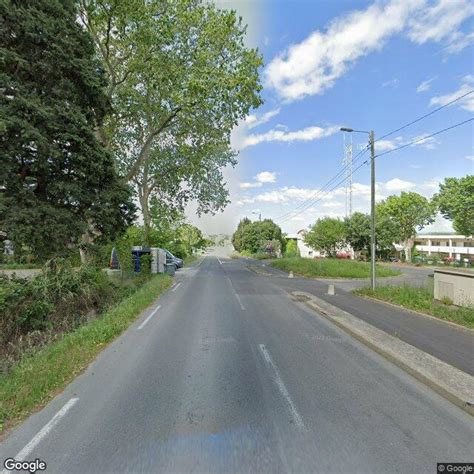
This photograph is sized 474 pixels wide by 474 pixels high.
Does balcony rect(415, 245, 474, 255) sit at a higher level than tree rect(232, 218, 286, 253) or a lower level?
lower

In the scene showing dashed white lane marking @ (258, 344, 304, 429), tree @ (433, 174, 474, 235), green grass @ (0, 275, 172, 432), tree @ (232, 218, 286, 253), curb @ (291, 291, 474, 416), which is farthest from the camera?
tree @ (232, 218, 286, 253)

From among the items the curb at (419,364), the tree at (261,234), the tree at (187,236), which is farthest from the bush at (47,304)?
the tree at (261,234)

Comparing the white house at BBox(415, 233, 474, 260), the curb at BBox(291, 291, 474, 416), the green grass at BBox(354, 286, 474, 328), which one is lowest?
the curb at BBox(291, 291, 474, 416)

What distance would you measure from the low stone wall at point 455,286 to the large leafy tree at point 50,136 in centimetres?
1251

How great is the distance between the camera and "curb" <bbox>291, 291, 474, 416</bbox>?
4816 mm

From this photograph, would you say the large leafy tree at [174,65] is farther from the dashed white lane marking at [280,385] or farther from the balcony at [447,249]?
the balcony at [447,249]

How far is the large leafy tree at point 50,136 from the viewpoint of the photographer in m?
10.2

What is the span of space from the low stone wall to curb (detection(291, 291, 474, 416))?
15.5 ft

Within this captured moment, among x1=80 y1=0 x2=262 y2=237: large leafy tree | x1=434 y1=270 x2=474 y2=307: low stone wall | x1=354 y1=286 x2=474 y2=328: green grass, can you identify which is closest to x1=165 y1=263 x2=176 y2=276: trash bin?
x1=80 y1=0 x2=262 y2=237: large leafy tree

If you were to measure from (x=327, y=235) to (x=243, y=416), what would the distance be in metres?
47.7

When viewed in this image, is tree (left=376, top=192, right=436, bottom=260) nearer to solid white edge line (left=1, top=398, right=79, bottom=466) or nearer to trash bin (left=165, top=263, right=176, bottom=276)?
trash bin (left=165, top=263, right=176, bottom=276)


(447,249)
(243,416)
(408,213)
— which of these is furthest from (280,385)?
(447,249)

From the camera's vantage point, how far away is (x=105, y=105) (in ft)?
45.1

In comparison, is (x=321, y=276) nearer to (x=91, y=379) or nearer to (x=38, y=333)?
(x=38, y=333)
